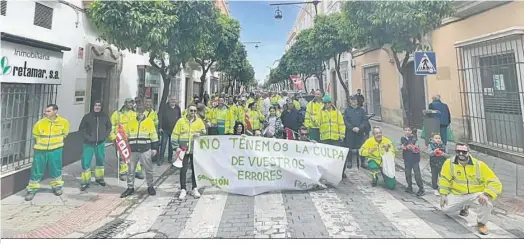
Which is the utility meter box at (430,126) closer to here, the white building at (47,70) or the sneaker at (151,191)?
the sneaker at (151,191)

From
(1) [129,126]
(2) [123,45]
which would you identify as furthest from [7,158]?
(2) [123,45]

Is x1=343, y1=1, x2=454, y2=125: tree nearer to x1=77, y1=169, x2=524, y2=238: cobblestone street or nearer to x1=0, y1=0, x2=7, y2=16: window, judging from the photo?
x1=77, y1=169, x2=524, y2=238: cobblestone street

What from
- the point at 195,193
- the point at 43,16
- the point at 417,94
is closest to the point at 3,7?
the point at 43,16

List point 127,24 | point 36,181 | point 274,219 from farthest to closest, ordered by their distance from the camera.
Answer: point 127,24 → point 36,181 → point 274,219

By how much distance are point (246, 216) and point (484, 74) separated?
8451 millimetres

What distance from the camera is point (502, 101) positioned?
7.63 meters

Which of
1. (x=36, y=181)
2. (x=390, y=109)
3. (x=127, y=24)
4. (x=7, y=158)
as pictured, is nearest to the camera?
(x=36, y=181)

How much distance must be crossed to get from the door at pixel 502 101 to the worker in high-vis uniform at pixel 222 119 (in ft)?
24.2

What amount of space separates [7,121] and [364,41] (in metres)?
8.92

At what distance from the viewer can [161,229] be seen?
3.78m

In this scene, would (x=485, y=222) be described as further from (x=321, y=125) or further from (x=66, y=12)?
(x=66, y=12)

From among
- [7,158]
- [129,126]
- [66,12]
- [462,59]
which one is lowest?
[7,158]

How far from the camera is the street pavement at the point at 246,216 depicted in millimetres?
3643

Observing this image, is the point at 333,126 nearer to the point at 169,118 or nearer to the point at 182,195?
the point at 182,195
